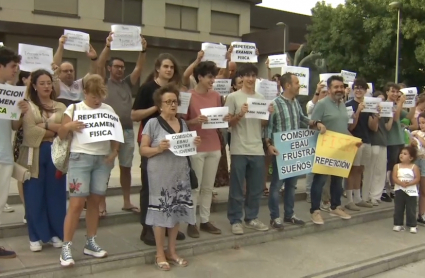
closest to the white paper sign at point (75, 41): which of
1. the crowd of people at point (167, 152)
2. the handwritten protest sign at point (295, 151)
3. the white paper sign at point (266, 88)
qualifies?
the crowd of people at point (167, 152)

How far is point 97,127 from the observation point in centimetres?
422

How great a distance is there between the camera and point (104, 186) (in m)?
4.36

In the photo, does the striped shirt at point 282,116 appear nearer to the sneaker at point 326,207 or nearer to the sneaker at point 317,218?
the sneaker at point 317,218

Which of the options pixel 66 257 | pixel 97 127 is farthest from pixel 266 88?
pixel 66 257

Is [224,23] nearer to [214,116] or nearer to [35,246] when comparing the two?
[214,116]

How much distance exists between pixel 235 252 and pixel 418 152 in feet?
11.3

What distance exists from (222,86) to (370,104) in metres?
2.36

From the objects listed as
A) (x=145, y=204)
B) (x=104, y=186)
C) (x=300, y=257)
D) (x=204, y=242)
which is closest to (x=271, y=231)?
(x=300, y=257)

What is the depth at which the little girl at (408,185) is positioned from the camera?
20.7 feet

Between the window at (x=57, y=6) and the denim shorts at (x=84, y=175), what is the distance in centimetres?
1919

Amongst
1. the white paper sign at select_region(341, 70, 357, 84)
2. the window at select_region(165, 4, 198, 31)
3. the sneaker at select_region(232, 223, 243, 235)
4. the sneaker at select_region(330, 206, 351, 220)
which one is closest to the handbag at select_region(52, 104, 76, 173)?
the sneaker at select_region(232, 223, 243, 235)

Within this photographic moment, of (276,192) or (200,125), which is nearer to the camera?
(200,125)

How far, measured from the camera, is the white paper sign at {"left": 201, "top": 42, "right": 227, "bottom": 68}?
5.83m

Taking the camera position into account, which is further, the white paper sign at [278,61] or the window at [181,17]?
the window at [181,17]
